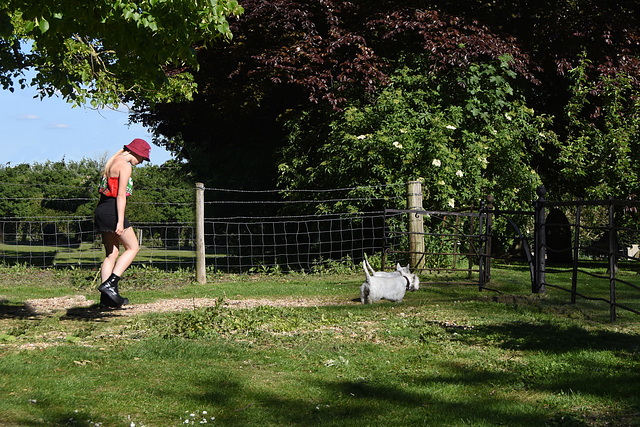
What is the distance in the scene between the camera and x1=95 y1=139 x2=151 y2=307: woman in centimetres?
761

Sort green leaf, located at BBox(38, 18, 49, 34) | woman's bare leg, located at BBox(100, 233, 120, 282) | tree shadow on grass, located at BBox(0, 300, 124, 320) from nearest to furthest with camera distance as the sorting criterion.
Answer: green leaf, located at BBox(38, 18, 49, 34) → tree shadow on grass, located at BBox(0, 300, 124, 320) → woman's bare leg, located at BBox(100, 233, 120, 282)

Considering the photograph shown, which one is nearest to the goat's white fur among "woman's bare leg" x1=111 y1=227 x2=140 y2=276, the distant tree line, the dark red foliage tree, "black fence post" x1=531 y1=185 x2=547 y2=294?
"black fence post" x1=531 y1=185 x2=547 y2=294

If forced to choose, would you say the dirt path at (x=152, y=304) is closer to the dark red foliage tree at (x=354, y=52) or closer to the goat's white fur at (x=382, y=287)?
the goat's white fur at (x=382, y=287)

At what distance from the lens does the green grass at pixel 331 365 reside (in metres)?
4.07

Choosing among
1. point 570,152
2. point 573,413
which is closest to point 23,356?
point 573,413

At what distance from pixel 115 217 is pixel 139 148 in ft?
2.80

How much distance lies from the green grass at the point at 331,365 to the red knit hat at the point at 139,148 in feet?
6.21

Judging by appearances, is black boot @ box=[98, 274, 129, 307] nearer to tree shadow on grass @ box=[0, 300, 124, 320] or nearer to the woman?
the woman

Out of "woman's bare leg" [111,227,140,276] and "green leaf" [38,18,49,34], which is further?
"woman's bare leg" [111,227,140,276]

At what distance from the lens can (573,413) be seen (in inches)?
161

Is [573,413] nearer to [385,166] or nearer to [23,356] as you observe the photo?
[23,356]

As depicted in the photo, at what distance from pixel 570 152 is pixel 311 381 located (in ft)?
41.6

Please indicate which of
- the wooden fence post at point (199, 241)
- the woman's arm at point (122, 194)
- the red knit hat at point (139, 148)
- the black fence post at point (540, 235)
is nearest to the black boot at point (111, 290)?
the woman's arm at point (122, 194)

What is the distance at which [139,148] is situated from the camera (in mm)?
7961
